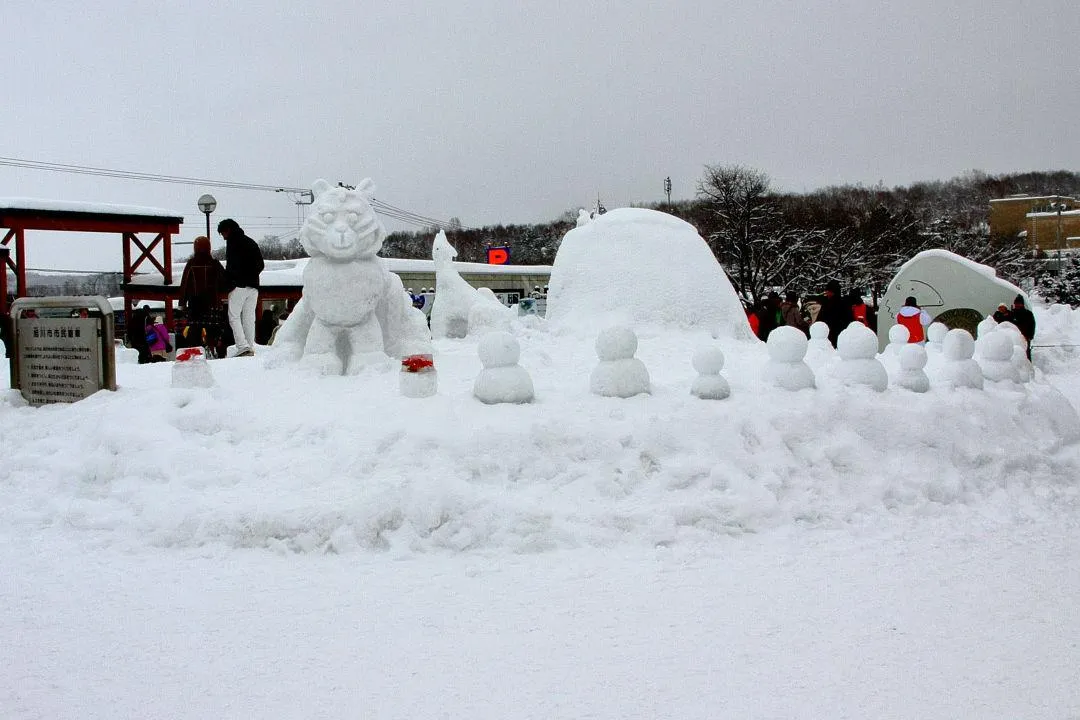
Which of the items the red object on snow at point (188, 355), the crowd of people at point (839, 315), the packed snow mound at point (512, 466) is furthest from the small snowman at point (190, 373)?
the crowd of people at point (839, 315)

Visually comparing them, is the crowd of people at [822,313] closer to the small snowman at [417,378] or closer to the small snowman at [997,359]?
the small snowman at [997,359]

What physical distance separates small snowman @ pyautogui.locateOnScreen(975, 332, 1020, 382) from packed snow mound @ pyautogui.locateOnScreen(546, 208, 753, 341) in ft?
16.0

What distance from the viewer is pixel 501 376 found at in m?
5.08

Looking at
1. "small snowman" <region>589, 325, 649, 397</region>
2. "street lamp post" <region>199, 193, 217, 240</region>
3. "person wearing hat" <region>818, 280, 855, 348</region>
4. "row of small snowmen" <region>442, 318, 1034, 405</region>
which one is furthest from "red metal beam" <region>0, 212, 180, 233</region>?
"small snowman" <region>589, 325, 649, 397</region>

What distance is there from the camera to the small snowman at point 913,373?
5.57 m

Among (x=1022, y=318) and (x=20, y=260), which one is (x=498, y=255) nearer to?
(x=20, y=260)

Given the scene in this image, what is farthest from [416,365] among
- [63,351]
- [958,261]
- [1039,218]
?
[1039,218]

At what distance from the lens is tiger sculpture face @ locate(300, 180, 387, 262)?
20.0ft

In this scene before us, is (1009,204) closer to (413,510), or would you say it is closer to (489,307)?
(489,307)

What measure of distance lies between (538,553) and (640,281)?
7293 millimetres

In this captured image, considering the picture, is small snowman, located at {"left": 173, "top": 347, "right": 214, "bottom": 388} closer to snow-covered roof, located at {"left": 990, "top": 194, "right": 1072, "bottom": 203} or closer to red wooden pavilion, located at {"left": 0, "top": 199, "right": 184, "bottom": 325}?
red wooden pavilion, located at {"left": 0, "top": 199, "right": 184, "bottom": 325}

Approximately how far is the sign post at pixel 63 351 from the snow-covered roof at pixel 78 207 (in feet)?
33.3

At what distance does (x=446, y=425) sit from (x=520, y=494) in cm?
66

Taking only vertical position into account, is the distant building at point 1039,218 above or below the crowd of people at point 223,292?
above
